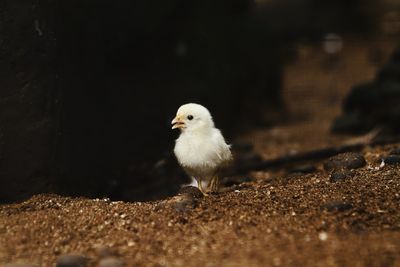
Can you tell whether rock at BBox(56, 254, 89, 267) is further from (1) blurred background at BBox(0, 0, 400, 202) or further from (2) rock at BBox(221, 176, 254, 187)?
(2) rock at BBox(221, 176, 254, 187)

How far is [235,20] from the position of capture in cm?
1094

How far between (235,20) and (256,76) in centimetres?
123

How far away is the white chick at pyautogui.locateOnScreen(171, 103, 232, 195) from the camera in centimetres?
576

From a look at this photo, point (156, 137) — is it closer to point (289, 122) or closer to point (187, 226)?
point (187, 226)

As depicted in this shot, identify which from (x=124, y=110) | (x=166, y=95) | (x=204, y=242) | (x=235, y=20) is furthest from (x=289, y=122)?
(x=204, y=242)

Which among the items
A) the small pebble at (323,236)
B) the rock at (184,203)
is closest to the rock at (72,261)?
the rock at (184,203)

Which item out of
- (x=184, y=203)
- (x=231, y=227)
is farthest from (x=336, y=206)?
(x=184, y=203)

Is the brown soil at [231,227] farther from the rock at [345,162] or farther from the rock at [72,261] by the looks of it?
the rock at [345,162]

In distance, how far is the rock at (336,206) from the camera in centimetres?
470

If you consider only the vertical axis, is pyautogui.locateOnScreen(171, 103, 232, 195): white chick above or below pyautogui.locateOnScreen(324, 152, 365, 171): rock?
above

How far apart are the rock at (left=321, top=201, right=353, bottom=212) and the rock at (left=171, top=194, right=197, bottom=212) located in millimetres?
917

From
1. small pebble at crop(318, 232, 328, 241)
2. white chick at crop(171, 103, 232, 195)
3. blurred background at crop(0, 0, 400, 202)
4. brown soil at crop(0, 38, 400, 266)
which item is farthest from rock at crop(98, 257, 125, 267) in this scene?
white chick at crop(171, 103, 232, 195)

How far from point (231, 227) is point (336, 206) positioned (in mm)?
759

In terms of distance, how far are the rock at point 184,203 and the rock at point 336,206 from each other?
0.92 meters
